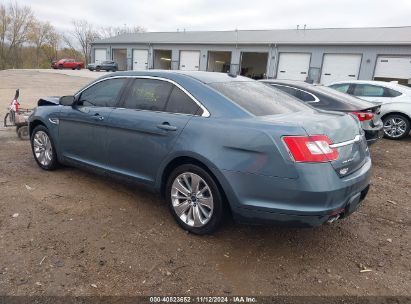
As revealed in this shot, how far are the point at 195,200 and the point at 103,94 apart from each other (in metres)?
1.97

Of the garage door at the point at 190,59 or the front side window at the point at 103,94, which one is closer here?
the front side window at the point at 103,94

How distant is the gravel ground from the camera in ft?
8.85

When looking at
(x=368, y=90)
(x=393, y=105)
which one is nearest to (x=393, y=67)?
(x=368, y=90)

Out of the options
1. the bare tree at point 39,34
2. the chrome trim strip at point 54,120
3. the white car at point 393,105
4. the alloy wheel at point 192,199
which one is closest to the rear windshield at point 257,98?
the alloy wheel at point 192,199

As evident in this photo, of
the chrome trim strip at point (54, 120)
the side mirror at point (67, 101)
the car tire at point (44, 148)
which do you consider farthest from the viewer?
the car tire at point (44, 148)

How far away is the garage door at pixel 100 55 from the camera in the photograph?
44.2m

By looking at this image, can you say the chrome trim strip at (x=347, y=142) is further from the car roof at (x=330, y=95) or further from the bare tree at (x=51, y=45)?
the bare tree at (x=51, y=45)

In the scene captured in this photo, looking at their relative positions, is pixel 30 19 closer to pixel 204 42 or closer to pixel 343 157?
pixel 204 42

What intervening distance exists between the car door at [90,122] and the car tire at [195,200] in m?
1.16

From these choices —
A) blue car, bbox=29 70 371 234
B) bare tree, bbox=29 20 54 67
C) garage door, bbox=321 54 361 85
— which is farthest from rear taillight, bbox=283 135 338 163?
bare tree, bbox=29 20 54 67

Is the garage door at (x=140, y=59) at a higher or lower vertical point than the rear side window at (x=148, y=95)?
higher

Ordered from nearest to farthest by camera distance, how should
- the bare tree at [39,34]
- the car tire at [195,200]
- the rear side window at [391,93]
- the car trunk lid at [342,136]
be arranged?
the car trunk lid at [342,136] < the car tire at [195,200] < the rear side window at [391,93] < the bare tree at [39,34]

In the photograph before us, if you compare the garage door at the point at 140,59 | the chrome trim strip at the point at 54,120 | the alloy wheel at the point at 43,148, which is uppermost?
the garage door at the point at 140,59

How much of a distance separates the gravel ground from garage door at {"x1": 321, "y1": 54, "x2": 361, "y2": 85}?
2152 cm
